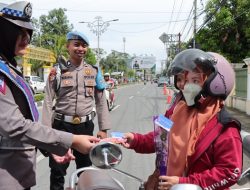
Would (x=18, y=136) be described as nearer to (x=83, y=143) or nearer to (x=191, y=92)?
(x=83, y=143)

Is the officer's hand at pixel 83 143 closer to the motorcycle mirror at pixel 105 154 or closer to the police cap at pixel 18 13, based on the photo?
the motorcycle mirror at pixel 105 154

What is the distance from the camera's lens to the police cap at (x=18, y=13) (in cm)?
202

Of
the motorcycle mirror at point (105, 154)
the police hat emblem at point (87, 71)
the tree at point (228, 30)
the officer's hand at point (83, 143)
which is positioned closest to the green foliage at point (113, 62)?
the tree at point (228, 30)

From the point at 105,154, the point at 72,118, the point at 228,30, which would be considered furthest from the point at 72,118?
the point at 228,30

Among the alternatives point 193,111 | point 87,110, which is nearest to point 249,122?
point 87,110

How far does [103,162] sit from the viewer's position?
1.85m

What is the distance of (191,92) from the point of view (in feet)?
7.06

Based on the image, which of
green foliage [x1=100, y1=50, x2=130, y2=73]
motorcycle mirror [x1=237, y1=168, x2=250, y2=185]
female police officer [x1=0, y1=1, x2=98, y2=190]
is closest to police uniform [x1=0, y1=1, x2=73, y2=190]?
female police officer [x1=0, y1=1, x2=98, y2=190]

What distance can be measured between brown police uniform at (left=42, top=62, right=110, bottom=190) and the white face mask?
1978 millimetres

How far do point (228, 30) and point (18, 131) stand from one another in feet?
69.4

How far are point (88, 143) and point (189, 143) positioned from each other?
0.51 metres

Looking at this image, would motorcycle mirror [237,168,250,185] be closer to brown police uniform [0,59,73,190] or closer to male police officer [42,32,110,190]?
brown police uniform [0,59,73,190]

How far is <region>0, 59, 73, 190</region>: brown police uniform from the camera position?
1.91m

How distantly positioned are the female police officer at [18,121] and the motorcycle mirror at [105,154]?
0.18 m
